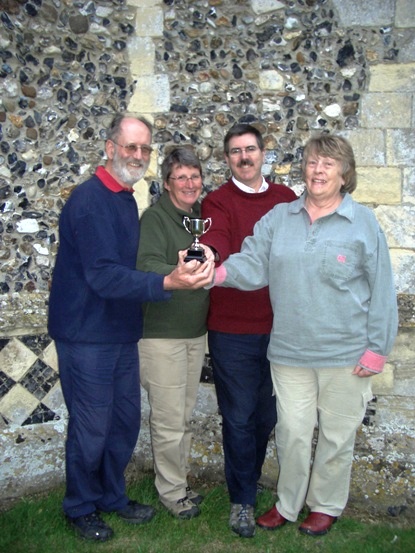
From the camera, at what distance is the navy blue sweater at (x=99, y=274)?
2902 millimetres

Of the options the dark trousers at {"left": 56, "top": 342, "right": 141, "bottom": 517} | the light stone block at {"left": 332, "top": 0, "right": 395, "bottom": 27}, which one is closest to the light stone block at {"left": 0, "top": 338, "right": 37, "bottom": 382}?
the dark trousers at {"left": 56, "top": 342, "right": 141, "bottom": 517}

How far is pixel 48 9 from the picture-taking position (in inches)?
150

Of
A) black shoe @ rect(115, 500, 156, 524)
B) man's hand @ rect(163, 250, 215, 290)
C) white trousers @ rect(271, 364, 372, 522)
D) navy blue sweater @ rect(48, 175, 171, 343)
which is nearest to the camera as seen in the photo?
man's hand @ rect(163, 250, 215, 290)

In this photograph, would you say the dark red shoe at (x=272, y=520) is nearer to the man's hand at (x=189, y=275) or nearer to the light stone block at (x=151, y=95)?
the man's hand at (x=189, y=275)

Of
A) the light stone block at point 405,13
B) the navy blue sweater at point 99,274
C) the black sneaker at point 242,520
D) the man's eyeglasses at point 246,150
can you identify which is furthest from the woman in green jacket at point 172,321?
the light stone block at point 405,13

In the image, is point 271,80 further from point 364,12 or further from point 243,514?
point 243,514

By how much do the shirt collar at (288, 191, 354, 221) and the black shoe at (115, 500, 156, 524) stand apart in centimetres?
189

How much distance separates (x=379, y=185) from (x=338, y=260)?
3.90 ft

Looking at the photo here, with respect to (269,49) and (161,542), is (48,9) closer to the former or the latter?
(269,49)

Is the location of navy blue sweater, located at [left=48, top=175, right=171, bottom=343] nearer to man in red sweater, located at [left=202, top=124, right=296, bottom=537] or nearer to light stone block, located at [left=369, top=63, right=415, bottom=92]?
man in red sweater, located at [left=202, top=124, right=296, bottom=537]

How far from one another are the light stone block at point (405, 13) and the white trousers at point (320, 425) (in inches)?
87.8

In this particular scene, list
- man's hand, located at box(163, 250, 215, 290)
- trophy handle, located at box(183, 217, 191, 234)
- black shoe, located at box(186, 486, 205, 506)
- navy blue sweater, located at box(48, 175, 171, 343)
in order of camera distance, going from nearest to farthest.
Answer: man's hand, located at box(163, 250, 215, 290) → navy blue sweater, located at box(48, 175, 171, 343) → trophy handle, located at box(183, 217, 191, 234) → black shoe, located at box(186, 486, 205, 506)

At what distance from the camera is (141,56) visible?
3.94 m

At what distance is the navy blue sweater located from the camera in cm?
290
